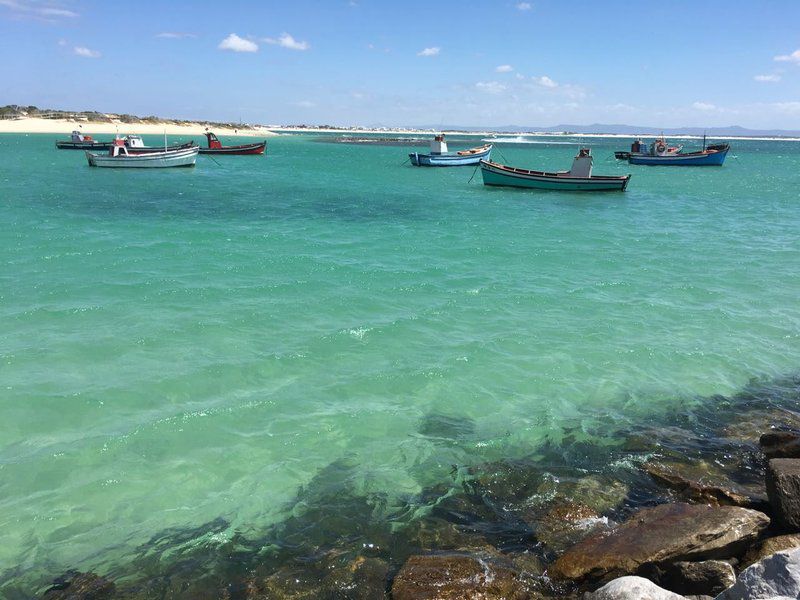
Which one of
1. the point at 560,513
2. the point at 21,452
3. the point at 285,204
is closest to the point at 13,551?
the point at 21,452

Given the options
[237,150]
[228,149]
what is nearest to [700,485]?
[228,149]

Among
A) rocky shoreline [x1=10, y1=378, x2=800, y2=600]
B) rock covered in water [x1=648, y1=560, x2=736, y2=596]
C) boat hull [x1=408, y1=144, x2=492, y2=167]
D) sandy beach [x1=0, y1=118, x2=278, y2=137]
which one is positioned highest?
sandy beach [x1=0, y1=118, x2=278, y2=137]

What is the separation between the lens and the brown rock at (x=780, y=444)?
6.90 meters

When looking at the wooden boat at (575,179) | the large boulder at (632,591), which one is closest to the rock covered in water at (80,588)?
the large boulder at (632,591)

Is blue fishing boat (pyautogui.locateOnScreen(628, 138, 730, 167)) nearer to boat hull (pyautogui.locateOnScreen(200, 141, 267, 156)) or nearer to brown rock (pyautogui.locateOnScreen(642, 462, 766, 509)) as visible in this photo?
boat hull (pyautogui.locateOnScreen(200, 141, 267, 156))

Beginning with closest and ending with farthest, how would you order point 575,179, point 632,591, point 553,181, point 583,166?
point 632,591, point 575,179, point 583,166, point 553,181

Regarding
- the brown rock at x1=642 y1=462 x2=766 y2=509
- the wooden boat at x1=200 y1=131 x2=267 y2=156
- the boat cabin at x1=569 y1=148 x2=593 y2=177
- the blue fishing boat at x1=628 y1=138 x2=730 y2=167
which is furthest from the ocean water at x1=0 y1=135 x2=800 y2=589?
the blue fishing boat at x1=628 y1=138 x2=730 y2=167

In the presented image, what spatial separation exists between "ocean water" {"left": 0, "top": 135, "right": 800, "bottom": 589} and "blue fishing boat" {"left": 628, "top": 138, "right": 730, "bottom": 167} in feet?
148

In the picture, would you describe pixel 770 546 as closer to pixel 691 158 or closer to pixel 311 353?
pixel 311 353

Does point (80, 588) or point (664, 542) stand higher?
point (664, 542)

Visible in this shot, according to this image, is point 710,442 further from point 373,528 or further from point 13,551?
point 13,551

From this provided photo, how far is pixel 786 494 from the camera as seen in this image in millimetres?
5523

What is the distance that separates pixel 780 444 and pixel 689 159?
65570 millimetres

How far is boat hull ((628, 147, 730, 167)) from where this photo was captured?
63.9 metres
